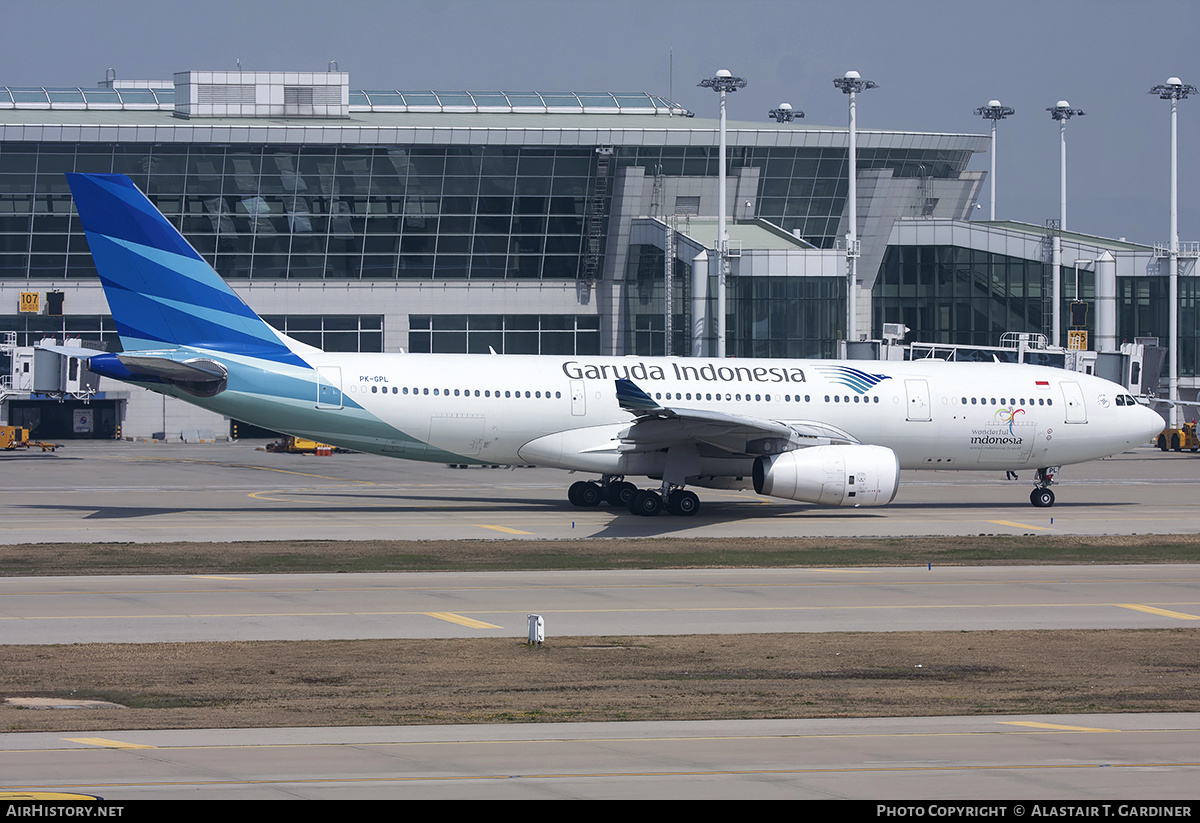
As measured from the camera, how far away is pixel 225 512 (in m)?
33.2

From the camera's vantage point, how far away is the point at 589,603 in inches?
792

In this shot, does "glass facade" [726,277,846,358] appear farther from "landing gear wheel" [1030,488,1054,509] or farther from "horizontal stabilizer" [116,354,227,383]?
"horizontal stabilizer" [116,354,227,383]

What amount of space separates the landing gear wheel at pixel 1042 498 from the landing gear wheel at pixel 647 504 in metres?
11.3

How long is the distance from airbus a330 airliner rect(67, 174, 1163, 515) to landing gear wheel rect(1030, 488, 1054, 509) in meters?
0.06

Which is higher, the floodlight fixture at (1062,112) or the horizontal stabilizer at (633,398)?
the floodlight fixture at (1062,112)

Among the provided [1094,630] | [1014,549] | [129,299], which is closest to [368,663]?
[1094,630]

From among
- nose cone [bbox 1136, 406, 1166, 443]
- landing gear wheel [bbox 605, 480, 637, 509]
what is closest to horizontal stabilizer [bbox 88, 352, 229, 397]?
landing gear wheel [bbox 605, 480, 637, 509]

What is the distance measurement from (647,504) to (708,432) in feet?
8.09

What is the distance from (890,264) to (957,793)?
6916 cm

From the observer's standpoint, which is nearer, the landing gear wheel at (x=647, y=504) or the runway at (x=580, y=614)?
the runway at (x=580, y=614)

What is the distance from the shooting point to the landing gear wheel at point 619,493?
33.9m

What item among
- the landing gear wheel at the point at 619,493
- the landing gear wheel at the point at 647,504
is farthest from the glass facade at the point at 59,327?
the landing gear wheel at the point at 647,504

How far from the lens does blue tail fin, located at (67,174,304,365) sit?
100 ft

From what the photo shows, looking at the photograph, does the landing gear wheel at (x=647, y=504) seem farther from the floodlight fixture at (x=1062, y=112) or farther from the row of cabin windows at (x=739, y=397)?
the floodlight fixture at (x=1062, y=112)
